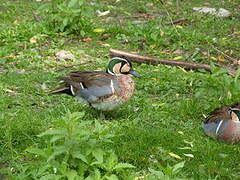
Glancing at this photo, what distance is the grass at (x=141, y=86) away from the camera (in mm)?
5742

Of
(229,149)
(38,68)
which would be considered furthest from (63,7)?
(229,149)

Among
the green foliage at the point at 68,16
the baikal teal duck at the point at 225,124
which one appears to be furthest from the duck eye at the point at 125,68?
the green foliage at the point at 68,16

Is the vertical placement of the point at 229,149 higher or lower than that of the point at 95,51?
higher

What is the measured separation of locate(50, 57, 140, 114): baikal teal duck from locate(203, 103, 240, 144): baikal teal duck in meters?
0.98

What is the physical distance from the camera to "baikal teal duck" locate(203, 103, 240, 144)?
6.16 m

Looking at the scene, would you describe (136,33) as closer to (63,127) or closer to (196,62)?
(196,62)

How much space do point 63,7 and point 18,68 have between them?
5.31 feet

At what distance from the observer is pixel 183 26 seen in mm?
11117

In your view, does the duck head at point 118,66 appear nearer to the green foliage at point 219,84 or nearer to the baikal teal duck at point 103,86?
the baikal teal duck at point 103,86

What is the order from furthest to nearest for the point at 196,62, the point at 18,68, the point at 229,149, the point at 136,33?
the point at 136,33 < the point at 196,62 < the point at 18,68 < the point at 229,149

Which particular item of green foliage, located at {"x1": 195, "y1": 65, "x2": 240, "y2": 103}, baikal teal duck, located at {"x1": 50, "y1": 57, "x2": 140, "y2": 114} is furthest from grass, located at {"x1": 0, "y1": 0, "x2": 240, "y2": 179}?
baikal teal duck, located at {"x1": 50, "y1": 57, "x2": 140, "y2": 114}

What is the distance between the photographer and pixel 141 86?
25.9 ft

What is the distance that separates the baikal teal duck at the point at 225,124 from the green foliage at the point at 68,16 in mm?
3786

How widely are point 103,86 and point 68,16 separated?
Result: 11.3 ft
